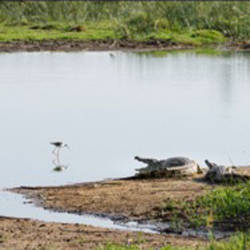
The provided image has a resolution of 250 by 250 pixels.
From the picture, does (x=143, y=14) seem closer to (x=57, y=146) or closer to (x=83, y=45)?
(x=83, y=45)

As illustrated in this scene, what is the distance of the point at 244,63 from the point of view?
26.3 meters

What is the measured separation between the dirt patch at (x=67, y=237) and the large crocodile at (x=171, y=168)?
8.13ft

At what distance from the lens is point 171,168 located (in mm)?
11867

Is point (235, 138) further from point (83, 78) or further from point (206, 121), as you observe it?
point (83, 78)

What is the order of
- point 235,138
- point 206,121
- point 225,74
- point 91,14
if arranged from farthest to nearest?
point 91,14 → point 225,74 → point 206,121 → point 235,138

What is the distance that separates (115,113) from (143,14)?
50.2 feet

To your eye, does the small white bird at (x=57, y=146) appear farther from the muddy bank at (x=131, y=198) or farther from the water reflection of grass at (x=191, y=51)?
the water reflection of grass at (x=191, y=51)

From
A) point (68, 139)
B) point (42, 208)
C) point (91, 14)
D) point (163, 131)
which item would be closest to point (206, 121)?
point (163, 131)

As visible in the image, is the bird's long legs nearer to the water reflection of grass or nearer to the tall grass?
the water reflection of grass

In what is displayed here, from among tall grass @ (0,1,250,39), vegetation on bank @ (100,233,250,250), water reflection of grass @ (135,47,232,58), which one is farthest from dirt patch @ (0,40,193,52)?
vegetation on bank @ (100,233,250,250)

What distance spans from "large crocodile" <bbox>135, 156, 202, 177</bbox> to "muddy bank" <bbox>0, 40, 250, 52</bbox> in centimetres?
1743

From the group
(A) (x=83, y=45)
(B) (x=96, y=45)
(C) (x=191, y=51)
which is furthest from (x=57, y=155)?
(B) (x=96, y=45)

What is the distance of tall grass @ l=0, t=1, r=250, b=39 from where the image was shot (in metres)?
32.0

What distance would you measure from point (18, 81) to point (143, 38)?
9576mm
